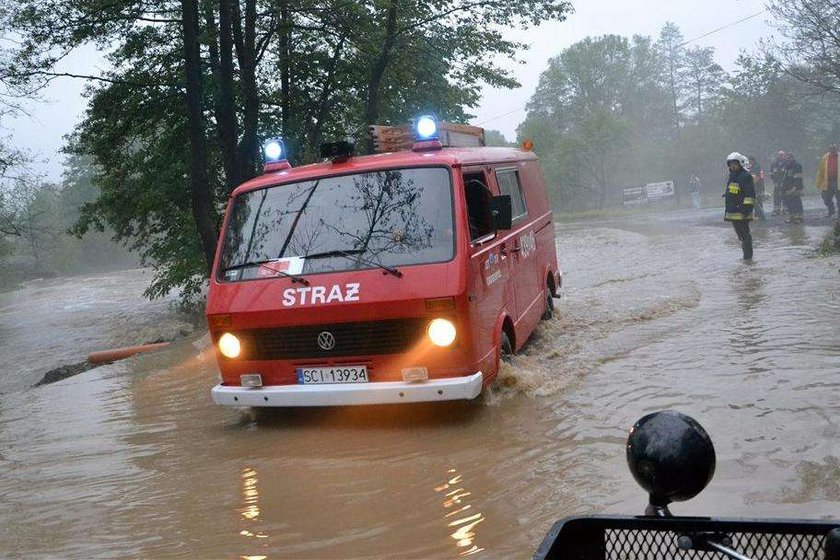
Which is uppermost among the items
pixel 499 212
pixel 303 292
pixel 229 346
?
pixel 499 212

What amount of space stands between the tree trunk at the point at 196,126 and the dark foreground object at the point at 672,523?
46.5ft

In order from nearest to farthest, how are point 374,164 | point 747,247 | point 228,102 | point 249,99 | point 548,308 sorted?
1. point 374,164
2. point 548,308
3. point 747,247
4. point 228,102
5. point 249,99

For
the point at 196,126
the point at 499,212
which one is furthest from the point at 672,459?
the point at 196,126

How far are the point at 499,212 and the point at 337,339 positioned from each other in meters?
1.67

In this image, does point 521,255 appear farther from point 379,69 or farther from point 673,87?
point 673,87

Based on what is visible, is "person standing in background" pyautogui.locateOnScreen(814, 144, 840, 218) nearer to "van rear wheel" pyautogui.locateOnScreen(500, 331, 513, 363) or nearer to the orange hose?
"van rear wheel" pyautogui.locateOnScreen(500, 331, 513, 363)

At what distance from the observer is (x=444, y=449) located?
18.9 ft

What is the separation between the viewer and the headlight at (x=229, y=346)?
21.5 feet

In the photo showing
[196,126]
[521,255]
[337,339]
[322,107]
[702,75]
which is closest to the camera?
[337,339]

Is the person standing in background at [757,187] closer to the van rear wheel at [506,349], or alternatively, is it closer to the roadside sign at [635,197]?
the van rear wheel at [506,349]

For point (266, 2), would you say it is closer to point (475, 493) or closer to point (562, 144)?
point (475, 493)

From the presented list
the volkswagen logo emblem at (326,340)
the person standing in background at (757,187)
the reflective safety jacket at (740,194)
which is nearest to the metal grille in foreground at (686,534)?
the volkswagen logo emblem at (326,340)

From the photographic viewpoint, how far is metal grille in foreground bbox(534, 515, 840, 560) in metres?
1.64

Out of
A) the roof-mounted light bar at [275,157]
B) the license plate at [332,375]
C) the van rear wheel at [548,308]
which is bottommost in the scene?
the van rear wheel at [548,308]
